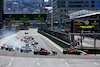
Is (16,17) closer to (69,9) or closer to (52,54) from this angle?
(52,54)

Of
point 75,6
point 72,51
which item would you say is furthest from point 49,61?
point 75,6

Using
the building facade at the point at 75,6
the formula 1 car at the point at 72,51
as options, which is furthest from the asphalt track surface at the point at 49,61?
the building facade at the point at 75,6

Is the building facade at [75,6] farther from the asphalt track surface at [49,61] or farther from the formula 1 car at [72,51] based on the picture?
the asphalt track surface at [49,61]

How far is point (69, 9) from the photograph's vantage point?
Result: 185 m

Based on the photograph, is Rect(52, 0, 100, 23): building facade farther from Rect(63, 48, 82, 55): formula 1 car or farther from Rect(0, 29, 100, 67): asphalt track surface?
Rect(0, 29, 100, 67): asphalt track surface

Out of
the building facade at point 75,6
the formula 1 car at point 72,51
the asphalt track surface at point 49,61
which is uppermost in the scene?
the building facade at point 75,6

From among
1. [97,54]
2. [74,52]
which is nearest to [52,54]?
[74,52]

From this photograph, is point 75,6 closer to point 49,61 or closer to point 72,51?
point 72,51

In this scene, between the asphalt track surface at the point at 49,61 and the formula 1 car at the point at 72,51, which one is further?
the formula 1 car at the point at 72,51

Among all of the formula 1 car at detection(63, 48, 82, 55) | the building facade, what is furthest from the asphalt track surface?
the building facade

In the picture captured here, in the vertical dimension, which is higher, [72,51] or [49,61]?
[72,51]

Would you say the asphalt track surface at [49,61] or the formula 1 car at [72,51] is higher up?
the formula 1 car at [72,51]

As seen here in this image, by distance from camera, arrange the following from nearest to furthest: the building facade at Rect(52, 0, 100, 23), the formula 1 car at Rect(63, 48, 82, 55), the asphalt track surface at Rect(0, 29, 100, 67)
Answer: the asphalt track surface at Rect(0, 29, 100, 67), the formula 1 car at Rect(63, 48, 82, 55), the building facade at Rect(52, 0, 100, 23)

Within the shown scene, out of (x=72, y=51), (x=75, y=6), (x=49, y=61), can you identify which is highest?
(x=75, y=6)
